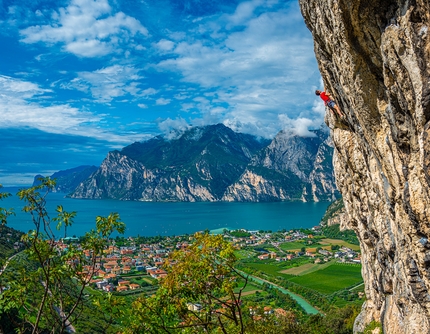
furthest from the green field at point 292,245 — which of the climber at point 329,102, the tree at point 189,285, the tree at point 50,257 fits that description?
the tree at point 50,257

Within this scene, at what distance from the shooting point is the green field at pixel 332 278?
49.8 meters

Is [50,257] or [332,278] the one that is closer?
[50,257]

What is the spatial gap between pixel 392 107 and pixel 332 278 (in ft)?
178

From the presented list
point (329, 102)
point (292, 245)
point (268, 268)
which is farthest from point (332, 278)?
point (329, 102)

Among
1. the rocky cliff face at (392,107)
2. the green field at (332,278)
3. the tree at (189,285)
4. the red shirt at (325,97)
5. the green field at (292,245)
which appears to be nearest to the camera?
the rocky cliff face at (392,107)

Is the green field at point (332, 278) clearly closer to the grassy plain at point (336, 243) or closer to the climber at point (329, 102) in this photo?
the grassy plain at point (336, 243)

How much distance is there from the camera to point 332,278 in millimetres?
54844

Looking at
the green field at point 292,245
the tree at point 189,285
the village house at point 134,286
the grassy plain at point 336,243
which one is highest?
the tree at point 189,285

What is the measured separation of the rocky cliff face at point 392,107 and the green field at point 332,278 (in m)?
42.6

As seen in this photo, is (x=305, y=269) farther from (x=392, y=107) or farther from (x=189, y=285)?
(x=189, y=285)

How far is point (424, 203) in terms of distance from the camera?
18.4 feet

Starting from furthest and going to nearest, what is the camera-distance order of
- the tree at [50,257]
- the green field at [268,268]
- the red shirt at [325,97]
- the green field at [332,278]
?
the green field at [268,268]
the green field at [332,278]
the red shirt at [325,97]
the tree at [50,257]

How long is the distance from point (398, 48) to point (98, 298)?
228 inches

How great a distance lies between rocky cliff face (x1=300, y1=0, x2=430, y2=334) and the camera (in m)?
5.07
